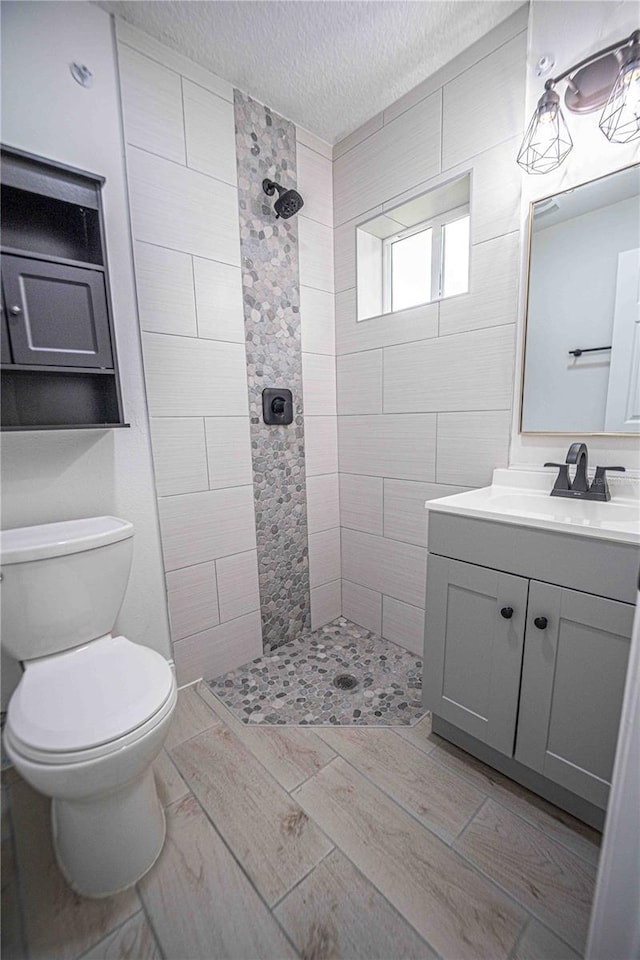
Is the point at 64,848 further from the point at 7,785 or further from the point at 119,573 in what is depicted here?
the point at 119,573

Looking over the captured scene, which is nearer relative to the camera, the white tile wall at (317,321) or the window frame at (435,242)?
the window frame at (435,242)

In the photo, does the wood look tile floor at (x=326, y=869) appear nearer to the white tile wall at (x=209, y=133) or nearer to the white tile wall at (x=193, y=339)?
the white tile wall at (x=193, y=339)

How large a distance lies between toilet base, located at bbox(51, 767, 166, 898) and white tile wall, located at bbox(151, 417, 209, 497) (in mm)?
982

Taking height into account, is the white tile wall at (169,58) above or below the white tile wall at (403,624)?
above

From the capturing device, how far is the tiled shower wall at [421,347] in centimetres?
148

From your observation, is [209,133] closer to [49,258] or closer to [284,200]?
[284,200]

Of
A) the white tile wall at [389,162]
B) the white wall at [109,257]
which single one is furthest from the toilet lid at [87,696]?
the white tile wall at [389,162]

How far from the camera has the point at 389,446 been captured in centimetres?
198

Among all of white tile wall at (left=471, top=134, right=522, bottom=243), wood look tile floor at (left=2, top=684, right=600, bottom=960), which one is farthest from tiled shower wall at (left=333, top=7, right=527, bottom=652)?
wood look tile floor at (left=2, top=684, right=600, bottom=960)

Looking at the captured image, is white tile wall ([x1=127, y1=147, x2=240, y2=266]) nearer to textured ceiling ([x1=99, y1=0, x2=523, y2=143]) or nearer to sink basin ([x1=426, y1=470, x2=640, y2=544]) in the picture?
textured ceiling ([x1=99, y1=0, x2=523, y2=143])

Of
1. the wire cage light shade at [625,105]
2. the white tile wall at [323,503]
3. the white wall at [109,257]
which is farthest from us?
the white tile wall at [323,503]

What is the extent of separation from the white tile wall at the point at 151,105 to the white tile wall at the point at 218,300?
0.39 meters

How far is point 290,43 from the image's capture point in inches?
57.4

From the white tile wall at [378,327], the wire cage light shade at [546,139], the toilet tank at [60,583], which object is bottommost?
the toilet tank at [60,583]
